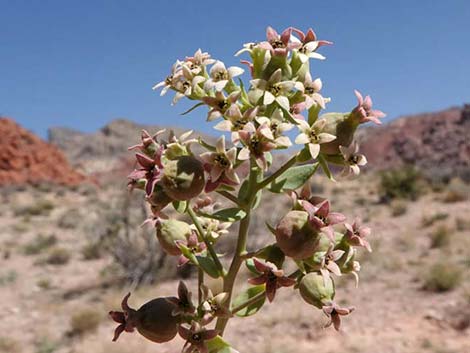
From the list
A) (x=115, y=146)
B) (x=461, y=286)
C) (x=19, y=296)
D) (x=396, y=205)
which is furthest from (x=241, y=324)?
(x=115, y=146)

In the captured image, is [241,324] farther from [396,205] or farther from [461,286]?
[396,205]

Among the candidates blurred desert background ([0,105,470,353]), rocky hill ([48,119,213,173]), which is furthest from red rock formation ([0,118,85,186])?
rocky hill ([48,119,213,173])

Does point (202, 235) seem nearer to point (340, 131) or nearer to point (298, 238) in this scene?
point (298, 238)

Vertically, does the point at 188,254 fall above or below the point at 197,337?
above

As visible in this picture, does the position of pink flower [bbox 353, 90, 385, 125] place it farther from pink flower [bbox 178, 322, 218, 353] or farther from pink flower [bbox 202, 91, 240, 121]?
pink flower [bbox 178, 322, 218, 353]

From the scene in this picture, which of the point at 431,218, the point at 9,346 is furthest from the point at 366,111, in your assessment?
the point at 431,218

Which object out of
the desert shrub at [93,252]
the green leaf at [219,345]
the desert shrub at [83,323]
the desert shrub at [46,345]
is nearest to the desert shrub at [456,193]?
the desert shrub at [93,252]
